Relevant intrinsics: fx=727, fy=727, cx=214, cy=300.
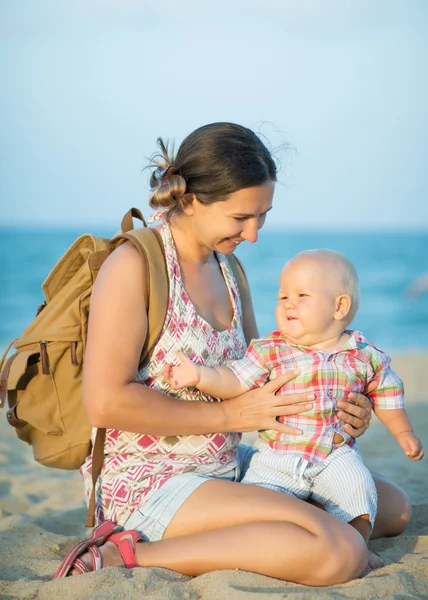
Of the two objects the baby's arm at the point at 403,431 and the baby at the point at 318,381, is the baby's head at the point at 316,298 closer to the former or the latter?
the baby at the point at 318,381

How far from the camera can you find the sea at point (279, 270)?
1786cm

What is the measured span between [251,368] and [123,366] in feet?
2.03

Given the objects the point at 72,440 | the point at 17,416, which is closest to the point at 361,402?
the point at 72,440

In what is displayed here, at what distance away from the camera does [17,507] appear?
13.6 ft

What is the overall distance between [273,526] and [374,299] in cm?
2113

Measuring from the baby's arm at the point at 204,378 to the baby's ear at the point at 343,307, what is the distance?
537 millimetres

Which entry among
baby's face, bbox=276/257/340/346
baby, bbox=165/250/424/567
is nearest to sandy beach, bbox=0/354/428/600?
baby, bbox=165/250/424/567

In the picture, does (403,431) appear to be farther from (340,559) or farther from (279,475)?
(340,559)

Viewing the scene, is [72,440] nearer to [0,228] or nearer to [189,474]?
[189,474]

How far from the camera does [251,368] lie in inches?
130

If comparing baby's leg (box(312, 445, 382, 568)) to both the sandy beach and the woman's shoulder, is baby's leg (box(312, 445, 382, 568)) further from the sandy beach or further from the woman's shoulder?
the woman's shoulder

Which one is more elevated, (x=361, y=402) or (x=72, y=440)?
(x=361, y=402)

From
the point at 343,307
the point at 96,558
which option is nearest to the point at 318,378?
the point at 343,307

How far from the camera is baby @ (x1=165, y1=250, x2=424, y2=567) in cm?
313
